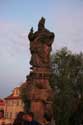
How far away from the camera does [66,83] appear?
40812mm

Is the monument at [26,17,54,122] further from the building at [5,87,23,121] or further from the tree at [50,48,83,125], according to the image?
the building at [5,87,23,121]

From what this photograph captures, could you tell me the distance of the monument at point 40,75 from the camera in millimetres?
17156

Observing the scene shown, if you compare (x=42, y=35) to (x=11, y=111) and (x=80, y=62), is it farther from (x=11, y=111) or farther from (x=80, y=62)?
(x=11, y=111)

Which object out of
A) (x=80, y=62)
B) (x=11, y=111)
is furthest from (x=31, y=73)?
(x=11, y=111)

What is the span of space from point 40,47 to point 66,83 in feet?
76.6

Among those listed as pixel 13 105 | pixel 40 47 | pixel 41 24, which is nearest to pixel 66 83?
pixel 41 24

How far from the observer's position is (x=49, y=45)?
1794 centimetres

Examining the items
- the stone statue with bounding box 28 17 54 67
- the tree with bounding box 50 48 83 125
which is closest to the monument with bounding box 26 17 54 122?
the stone statue with bounding box 28 17 54 67

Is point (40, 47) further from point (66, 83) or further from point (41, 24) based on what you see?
point (66, 83)

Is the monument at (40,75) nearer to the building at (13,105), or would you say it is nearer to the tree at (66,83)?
the tree at (66,83)

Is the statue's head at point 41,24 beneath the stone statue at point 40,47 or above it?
above

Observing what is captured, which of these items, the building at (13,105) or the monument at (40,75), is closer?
the monument at (40,75)

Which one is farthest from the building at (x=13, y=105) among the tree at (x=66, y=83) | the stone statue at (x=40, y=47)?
the stone statue at (x=40, y=47)

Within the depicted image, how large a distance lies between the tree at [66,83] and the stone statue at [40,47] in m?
18.8
